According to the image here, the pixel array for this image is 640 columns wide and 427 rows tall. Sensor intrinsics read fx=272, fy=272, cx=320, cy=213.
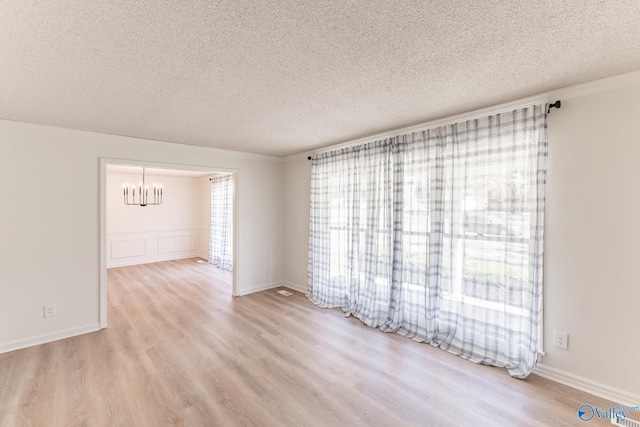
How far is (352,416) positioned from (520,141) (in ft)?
8.88

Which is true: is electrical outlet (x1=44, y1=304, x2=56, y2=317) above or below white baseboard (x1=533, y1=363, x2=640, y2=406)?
above

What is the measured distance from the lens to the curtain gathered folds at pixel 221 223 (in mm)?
6598

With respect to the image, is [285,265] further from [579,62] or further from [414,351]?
[579,62]

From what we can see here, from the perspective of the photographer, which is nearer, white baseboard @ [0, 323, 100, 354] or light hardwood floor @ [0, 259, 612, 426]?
light hardwood floor @ [0, 259, 612, 426]

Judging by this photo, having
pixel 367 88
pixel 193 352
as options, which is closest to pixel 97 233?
pixel 193 352

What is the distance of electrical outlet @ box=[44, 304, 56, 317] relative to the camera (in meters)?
3.16

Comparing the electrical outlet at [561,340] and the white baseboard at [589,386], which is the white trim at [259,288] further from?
the electrical outlet at [561,340]

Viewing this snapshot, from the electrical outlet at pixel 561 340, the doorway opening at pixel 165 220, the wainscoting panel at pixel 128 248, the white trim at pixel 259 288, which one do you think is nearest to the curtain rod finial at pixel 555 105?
the electrical outlet at pixel 561 340

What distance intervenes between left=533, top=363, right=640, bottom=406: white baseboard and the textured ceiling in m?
2.38

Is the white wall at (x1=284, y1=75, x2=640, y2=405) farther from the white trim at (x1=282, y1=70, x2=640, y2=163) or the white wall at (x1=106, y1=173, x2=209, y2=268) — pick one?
the white wall at (x1=106, y1=173, x2=209, y2=268)

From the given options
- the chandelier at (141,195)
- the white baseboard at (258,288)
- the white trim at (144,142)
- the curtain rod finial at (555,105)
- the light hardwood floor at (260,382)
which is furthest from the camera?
→ the chandelier at (141,195)

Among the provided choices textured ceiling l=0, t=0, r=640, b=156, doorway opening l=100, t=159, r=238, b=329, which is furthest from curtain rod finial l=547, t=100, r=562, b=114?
doorway opening l=100, t=159, r=238, b=329

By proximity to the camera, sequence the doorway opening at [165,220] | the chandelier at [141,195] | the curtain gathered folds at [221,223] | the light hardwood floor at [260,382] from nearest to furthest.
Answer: the light hardwood floor at [260,382] < the curtain gathered folds at [221,223] < the doorway opening at [165,220] < the chandelier at [141,195]

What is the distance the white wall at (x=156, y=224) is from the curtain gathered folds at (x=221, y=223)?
1.03 metres
